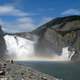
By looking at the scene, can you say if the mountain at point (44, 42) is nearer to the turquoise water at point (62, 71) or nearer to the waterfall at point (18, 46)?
the waterfall at point (18, 46)

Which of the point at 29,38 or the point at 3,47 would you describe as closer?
the point at 3,47

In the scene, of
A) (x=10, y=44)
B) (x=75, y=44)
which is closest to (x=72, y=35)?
(x=75, y=44)

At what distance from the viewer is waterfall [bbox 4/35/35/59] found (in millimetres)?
155125

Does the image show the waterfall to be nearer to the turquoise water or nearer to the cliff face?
the cliff face

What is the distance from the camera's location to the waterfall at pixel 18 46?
155125 millimetres

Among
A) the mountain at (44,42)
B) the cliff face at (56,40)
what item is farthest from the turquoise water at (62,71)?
the cliff face at (56,40)

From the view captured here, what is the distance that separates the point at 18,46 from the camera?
160m

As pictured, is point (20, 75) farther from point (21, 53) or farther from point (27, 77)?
point (21, 53)

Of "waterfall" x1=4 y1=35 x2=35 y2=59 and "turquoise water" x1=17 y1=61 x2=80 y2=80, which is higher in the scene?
"waterfall" x1=4 y1=35 x2=35 y2=59

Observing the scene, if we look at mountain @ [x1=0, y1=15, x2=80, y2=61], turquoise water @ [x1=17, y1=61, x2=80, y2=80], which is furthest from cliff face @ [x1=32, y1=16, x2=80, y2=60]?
turquoise water @ [x1=17, y1=61, x2=80, y2=80]

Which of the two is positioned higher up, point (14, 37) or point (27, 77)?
point (14, 37)

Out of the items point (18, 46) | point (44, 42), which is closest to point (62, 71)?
point (18, 46)

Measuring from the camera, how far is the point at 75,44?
167 metres

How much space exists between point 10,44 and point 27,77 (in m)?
137
